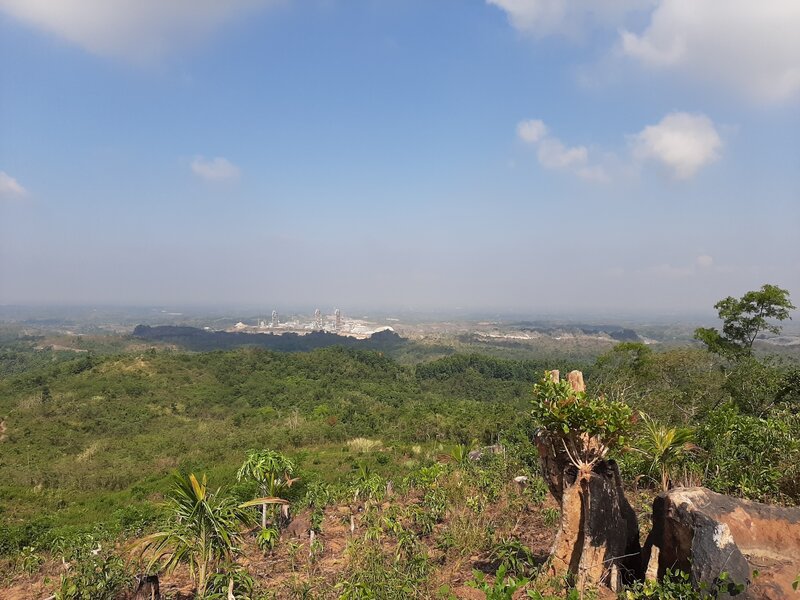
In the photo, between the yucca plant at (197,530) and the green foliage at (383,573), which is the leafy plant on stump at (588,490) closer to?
the green foliage at (383,573)

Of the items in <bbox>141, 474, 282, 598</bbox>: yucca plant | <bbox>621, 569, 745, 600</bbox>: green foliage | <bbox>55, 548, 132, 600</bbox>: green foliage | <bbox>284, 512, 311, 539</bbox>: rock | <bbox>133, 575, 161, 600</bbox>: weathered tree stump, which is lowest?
<bbox>284, 512, 311, 539</bbox>: rock

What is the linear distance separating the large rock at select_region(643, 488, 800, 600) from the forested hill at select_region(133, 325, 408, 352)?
88805mm

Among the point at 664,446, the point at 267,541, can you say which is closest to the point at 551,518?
the point at 664,446

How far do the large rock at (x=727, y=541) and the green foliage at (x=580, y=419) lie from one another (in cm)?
74

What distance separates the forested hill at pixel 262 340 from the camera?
95812mm

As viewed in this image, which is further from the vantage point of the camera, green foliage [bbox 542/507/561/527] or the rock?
the rock

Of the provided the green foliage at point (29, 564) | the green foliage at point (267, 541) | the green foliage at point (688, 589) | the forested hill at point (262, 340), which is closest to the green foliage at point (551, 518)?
the green foliage at point (688, 589)

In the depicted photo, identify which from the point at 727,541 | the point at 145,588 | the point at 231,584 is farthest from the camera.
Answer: the point at 145,588

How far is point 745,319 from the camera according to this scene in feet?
68.1

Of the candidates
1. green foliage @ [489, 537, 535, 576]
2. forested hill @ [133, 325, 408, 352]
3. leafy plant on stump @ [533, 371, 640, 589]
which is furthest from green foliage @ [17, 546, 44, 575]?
forested hill @ [133, 325, 408, 352]

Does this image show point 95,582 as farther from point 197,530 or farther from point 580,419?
point 580,419

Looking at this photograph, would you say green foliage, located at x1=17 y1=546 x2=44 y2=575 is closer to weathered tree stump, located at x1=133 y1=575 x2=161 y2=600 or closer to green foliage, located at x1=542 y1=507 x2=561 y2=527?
weathered tree stump, located at x1=133 y1=575 x2=161 y2=600

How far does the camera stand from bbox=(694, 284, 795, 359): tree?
19391mm

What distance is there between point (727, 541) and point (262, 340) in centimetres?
10685
